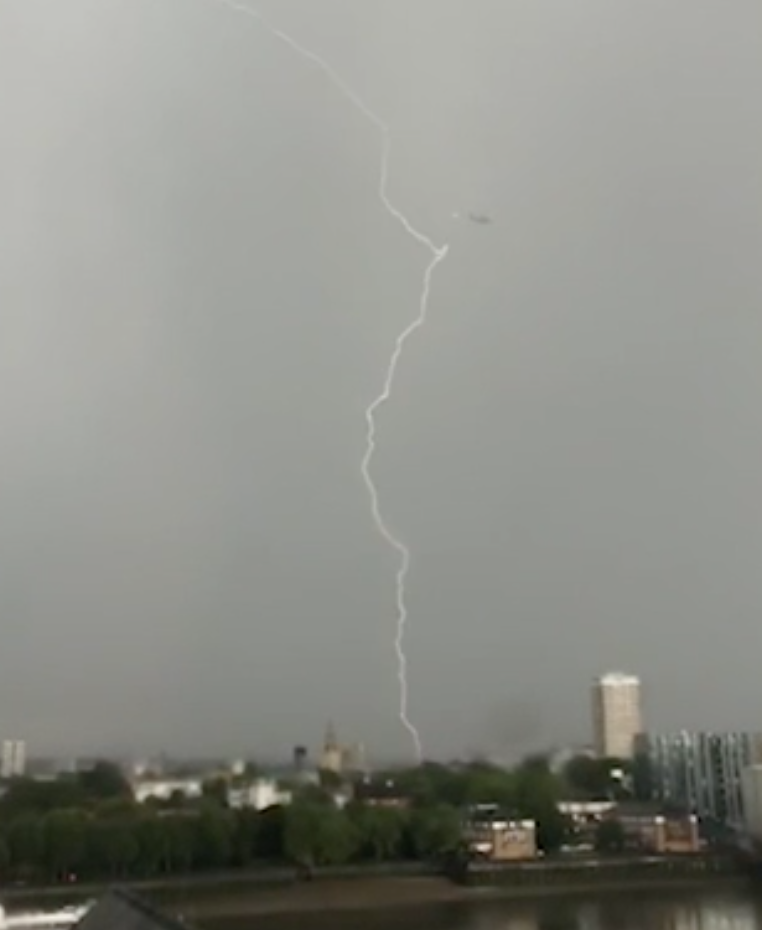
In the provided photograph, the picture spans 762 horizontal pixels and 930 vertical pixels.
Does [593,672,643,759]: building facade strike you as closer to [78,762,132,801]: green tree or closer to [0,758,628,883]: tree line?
[0,758,628,883]: tree line

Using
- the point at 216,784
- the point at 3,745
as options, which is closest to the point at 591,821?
the point at 216,784

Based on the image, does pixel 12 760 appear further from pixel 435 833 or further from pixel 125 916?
pixel 125 916

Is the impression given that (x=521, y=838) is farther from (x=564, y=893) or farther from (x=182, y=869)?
(x=182, y=869)

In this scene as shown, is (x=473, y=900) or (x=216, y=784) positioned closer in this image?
(x=473, y=900)

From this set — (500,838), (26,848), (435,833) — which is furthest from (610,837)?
(26,848)

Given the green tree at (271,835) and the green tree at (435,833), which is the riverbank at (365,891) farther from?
the green tree at (271,835)

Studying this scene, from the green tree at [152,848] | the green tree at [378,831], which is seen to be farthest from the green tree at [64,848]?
the green tree at [378,831]

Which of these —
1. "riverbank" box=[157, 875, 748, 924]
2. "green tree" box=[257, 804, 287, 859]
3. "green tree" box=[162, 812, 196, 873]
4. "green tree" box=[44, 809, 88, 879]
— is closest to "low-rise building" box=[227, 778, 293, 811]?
"green tree" box=[257, 804, 287, 859]
